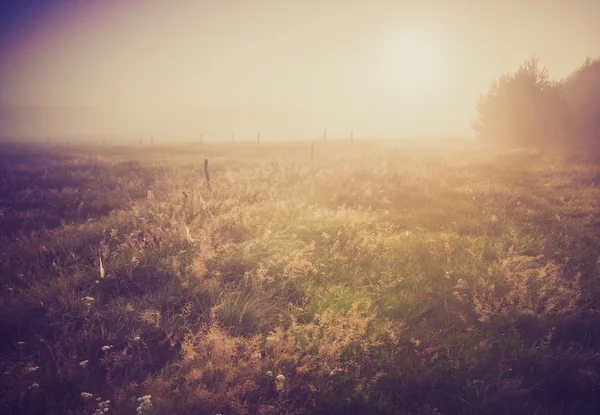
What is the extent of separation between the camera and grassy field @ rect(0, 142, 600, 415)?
313 centimetres

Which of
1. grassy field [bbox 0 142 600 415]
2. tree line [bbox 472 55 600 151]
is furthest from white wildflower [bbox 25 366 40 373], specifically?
tree line [bbox 472 55 600 151]

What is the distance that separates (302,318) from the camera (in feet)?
13.9

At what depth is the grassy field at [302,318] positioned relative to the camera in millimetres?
3133

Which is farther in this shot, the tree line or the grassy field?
the tree line

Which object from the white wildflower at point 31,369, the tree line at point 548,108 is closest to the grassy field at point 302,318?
the white wildflower at point 31,369

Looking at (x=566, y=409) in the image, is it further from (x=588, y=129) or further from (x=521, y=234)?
(x=588, y=129)

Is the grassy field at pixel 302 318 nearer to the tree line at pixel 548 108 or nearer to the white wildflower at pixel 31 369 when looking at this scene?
the white wildflower at pixel 31 369

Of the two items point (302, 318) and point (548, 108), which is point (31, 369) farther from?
point (548, 108)

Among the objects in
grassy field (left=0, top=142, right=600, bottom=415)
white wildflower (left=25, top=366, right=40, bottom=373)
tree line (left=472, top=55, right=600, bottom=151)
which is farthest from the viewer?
tree line (left=472, top=55, right=600, bottom=151)

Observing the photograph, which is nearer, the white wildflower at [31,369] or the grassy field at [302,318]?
the white wildflower at [31,369]

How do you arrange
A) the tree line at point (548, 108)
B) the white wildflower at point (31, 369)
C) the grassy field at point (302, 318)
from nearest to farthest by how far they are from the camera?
the white wildflower at point (31, 369) < the grassy field at point (302, 318) < the tree line at point (548, 108)

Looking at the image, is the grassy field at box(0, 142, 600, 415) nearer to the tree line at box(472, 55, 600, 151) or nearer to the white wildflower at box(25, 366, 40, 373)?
the white wildflower at box(25, 366, 40, 373)

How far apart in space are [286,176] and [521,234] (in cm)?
921

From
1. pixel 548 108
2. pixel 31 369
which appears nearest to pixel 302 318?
pixel 31 369
